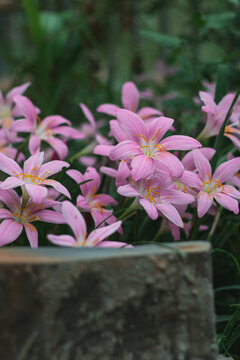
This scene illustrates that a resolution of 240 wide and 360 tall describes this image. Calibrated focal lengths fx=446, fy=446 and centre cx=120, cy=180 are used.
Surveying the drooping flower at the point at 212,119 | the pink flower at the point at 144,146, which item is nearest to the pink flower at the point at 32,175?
the pink flower at the point at 144,146

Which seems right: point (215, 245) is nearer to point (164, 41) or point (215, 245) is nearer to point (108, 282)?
point (108, 282)

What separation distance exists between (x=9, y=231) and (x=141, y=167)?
0.25 metres

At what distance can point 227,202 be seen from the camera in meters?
0.82

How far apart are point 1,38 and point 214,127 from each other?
13.8 feet

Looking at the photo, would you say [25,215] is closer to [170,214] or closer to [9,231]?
[9,231]

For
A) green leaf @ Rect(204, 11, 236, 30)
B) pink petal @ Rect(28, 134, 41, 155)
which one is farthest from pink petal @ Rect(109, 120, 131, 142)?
green leaf @ Rect(204, 11, 236, 30)

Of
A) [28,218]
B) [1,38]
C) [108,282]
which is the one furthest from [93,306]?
[1,38]

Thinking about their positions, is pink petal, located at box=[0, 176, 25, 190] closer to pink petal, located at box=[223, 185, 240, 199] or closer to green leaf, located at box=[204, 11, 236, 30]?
pink petal, located at box=[223, 185, 240, 199]

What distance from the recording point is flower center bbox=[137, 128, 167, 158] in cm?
84

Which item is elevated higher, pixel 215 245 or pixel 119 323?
pixel 119 323

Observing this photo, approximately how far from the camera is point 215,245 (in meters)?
1.13

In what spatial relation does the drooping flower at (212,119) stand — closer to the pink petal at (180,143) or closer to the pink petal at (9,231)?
the pink petal at (180,143)

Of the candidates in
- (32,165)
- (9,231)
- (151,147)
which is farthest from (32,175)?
(151,147)

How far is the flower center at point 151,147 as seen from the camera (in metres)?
0.84
